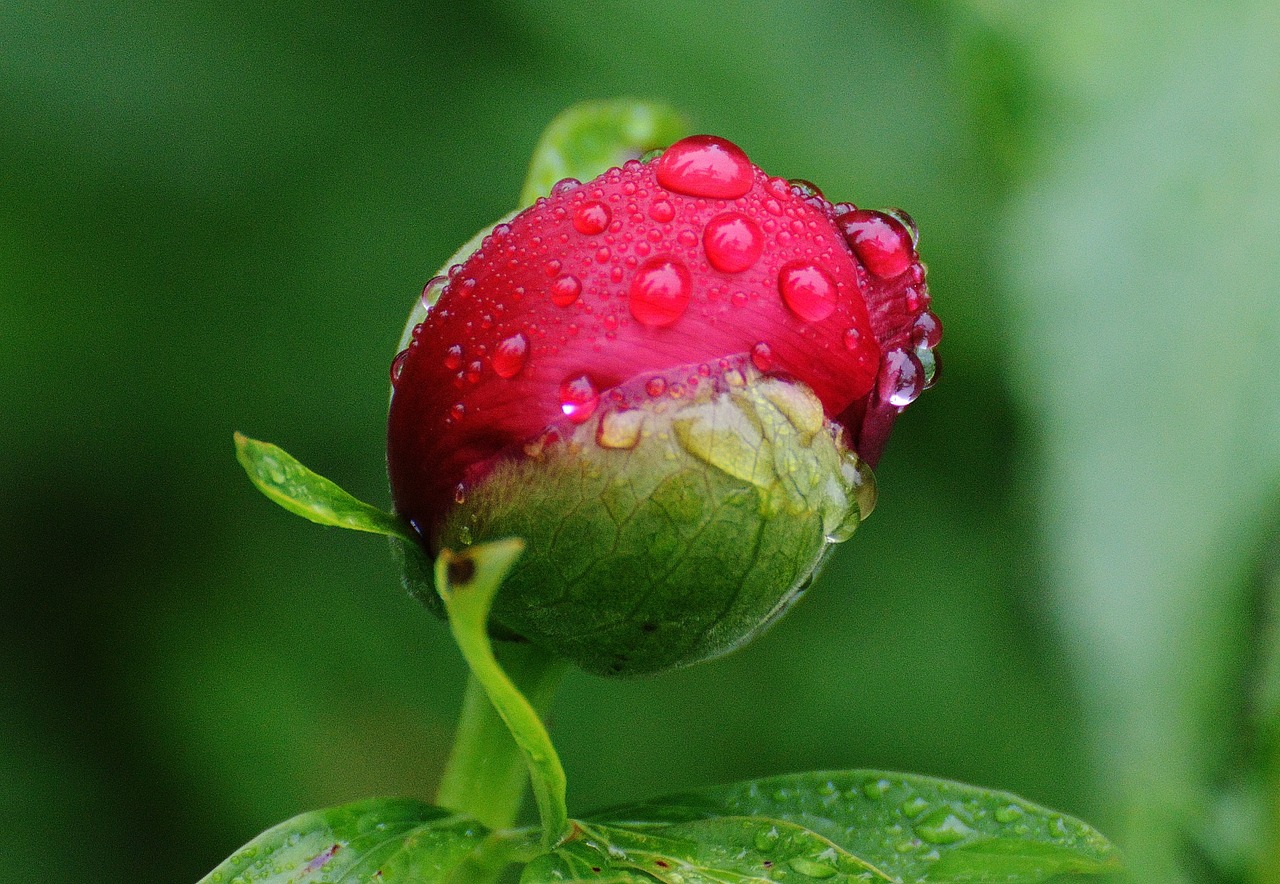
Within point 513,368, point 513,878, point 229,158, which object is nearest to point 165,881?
point 513,878

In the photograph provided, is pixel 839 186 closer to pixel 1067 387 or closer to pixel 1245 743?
pixel 1067 387

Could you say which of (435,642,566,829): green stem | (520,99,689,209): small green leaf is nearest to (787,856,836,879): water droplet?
(435,642,566,829): green stem

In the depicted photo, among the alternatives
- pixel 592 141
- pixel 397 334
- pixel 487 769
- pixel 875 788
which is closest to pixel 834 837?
pixel 875 788

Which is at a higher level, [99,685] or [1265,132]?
[1265,132]

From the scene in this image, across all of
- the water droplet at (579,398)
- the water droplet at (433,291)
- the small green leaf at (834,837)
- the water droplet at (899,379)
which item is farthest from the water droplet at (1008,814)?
the water droplet at (433,291)

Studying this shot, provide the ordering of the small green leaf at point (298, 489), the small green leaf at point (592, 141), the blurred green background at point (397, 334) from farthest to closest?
the blurred green background at point (397, 334) < the small green leaf at point (592, 141) < the small green leaf at point (298, 489)

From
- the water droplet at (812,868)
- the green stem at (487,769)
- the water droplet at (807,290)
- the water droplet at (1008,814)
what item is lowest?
the green stem at (487,769)

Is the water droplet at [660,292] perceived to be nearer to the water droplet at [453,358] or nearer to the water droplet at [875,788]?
the water droplet at [453,358]
